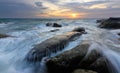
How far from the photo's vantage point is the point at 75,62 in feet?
25.8

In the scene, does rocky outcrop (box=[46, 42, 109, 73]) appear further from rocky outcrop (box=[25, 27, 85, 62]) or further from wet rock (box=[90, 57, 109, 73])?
A: rocky outcrop (box=[25, 27, 85, 62])

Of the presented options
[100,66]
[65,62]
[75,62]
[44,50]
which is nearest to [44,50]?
[44,50]

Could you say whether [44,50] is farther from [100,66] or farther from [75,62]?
[100,66]

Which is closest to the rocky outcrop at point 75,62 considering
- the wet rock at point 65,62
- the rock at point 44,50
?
the wet rock at point 65,62

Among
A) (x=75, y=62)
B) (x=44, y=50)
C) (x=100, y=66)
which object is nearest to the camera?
(x=100, y=66)

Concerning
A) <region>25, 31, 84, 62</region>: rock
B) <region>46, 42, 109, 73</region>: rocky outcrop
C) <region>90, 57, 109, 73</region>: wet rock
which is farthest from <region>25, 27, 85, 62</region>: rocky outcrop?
<region>90, 57, 109, 73</region>: wet rock

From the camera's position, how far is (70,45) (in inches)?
392

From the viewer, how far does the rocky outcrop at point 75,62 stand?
25.0 ft

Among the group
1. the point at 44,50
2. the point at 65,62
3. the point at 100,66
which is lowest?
the point at 100,66

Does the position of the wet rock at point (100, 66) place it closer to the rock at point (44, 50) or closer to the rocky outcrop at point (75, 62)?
the rocky outcrop at point (75, 62)

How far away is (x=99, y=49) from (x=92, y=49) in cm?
59

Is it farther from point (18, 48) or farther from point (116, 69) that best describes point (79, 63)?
point (18, 48)

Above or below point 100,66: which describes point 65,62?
above

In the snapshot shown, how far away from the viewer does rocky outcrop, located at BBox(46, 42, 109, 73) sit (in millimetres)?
7625
